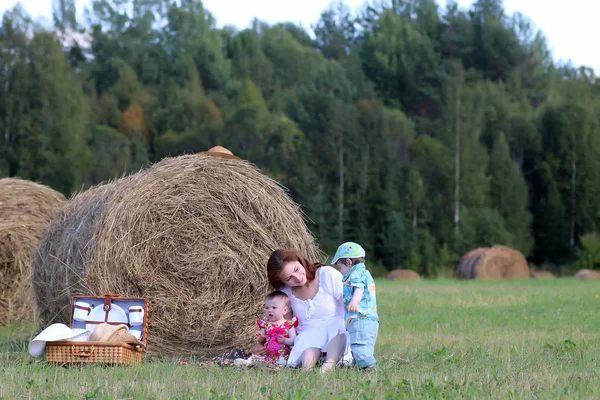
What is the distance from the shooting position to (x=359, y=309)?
7.53m

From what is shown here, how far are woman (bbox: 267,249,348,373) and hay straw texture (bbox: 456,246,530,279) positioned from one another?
1841 cm

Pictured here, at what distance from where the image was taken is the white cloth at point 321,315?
25.6ft

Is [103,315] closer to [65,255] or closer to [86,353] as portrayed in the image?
[86,353]

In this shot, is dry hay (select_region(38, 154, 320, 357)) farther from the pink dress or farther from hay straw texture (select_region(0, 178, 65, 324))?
hay straw texture (select_region(0, 178, 65, 324))

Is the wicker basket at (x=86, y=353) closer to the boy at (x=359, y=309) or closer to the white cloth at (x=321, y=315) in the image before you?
the white cloth at (x=321, y=315)

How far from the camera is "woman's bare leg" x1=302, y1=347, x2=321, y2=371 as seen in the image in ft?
25.0

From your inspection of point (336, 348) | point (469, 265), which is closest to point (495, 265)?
point (469, 265)

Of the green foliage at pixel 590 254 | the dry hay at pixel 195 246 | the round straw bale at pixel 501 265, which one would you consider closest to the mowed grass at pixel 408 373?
the dry hay at pixel 195 246

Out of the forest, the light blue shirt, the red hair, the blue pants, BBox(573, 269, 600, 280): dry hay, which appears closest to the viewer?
the blue pants

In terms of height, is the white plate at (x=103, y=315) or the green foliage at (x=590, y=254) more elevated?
the green foliage at (x=590, y=254)

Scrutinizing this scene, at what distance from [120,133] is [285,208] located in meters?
34.0

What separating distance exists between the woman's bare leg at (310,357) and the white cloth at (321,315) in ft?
0.13

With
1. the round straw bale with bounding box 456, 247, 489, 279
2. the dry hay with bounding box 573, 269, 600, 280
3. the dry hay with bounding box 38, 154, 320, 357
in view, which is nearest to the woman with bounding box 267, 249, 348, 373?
the dry hay with bounding box 38, 154, 320, 357

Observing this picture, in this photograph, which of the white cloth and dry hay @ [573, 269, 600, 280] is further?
dry hay @ [573, 269, 600, 280]
